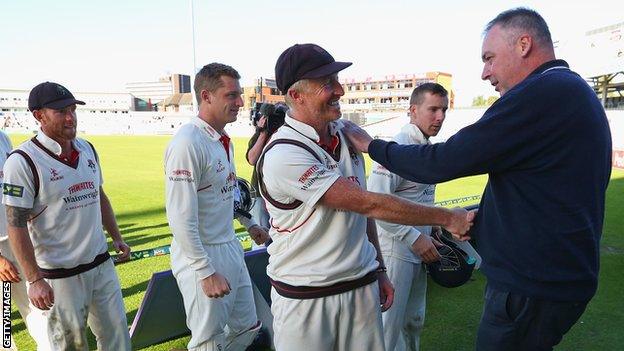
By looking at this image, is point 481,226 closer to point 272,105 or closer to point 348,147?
point 348,147

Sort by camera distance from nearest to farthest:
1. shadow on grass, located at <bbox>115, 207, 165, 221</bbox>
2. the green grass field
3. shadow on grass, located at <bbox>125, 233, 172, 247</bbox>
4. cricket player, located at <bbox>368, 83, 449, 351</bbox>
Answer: cricket player, located at <bbox>368, 83, 449, 351</bbox> < the green grass field < shadow on grass, located at <bbox>125, 233, 172, 247</bbox> < shadow on grass, located at <bbox>115, 207, 165, 221</bbox>

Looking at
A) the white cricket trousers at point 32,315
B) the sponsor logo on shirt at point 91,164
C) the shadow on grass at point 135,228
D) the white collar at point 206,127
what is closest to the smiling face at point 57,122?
the sponsor logo on shirt at point 91,164

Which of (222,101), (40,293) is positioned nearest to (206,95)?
(222,101)

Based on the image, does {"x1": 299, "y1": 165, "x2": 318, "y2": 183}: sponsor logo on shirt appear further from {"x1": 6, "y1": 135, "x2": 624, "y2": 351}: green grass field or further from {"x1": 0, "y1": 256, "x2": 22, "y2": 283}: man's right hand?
{"x1": 6, "y1": 135, "x2": 624, "y2": 351}: green grass field

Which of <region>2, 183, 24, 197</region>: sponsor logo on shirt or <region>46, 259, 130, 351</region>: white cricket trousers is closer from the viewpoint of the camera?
<region>2, 183, 24, 197</region>: sponsor logo on shirt

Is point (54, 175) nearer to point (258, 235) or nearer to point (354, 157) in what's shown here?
point (258, 235)

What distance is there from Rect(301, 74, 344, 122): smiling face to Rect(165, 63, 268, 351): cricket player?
122 cm

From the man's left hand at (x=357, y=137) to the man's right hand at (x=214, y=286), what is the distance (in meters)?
1.40

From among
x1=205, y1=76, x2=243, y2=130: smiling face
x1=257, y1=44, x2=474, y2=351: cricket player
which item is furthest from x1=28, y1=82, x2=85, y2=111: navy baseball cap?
x1=257, y1=44, x2=474, y2=351: cricket player

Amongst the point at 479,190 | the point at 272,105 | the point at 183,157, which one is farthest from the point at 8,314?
the point at 479,190

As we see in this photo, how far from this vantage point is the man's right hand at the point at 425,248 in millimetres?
3330

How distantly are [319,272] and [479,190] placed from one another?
13.2 meters

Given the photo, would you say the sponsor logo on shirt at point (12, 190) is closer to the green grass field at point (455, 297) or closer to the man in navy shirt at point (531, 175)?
the green grass field at point (455, 297)

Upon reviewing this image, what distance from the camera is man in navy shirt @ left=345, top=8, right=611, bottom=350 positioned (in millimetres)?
1862
